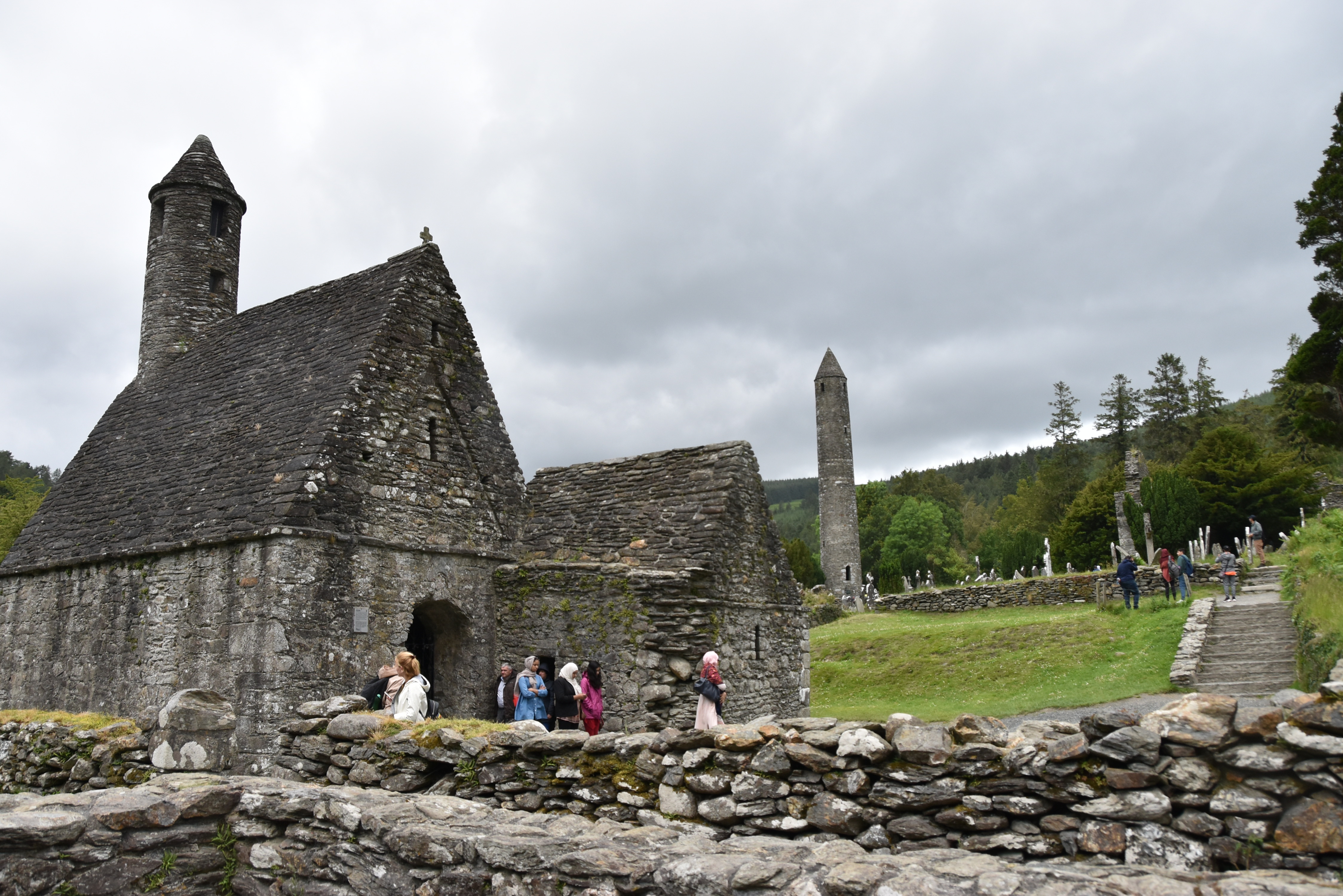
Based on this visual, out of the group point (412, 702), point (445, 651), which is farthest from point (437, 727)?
point (445, 651)

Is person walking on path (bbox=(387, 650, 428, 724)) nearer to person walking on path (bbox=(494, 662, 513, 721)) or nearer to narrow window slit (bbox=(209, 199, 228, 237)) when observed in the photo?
person walking on path (bbox=(494, 662, 513, 721))

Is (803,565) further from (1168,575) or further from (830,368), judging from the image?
(1168,575)

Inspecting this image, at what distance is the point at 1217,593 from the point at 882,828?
24507mm

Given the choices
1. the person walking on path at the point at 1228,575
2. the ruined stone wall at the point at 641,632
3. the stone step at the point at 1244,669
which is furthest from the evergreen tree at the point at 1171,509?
the ruined stone wall at the point at 641,632

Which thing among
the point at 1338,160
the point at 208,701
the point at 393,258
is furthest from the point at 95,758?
the point at 1338,160

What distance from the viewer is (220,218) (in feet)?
69.9

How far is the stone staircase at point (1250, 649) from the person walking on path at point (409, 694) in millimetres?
12452

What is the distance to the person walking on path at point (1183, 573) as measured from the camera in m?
24.2

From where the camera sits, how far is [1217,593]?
79.4 ft

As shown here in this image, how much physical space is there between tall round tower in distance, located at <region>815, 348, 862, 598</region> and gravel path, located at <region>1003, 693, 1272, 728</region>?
34.6m

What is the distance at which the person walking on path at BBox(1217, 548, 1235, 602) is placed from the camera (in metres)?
21.5

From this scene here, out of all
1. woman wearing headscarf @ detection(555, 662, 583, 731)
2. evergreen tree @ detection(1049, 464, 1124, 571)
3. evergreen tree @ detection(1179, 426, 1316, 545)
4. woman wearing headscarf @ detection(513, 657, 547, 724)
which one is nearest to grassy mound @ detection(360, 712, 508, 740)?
woman wearing headscarf @ detection(513, 657, 547, 724)

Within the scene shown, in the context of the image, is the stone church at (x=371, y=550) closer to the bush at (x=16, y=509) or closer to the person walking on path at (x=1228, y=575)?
the person walking on path at (x=1228, y=575)

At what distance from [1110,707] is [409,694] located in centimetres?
1179
